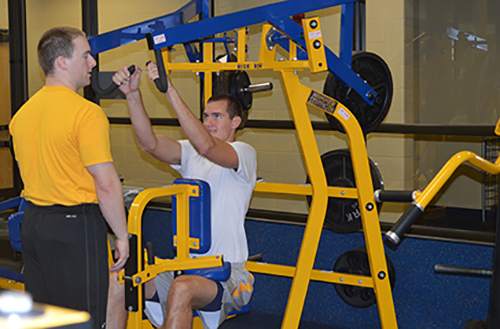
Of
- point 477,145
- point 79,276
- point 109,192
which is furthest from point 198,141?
point 477,145

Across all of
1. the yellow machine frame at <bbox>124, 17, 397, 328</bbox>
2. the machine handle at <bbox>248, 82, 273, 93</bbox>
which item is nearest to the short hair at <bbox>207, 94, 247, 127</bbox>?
the machine handle at <bbox>248, 82, 273, 93</bbox>

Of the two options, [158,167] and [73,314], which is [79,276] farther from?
[158,167]

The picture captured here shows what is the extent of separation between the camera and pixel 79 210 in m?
1.97

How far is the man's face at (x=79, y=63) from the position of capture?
6.56 ft

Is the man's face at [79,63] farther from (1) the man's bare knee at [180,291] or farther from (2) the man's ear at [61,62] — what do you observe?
(1) the man's bare knee at [180,291]

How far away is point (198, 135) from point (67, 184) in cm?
62

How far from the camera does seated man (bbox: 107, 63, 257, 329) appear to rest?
2303 millimetres

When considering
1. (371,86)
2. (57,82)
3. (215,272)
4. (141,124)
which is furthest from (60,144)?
(371,86)

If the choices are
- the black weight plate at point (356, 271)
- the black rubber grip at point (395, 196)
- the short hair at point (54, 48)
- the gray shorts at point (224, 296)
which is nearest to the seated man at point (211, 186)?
the gray shorts at point (224, 296)

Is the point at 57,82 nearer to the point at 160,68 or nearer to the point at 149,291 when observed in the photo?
the point at 160,68

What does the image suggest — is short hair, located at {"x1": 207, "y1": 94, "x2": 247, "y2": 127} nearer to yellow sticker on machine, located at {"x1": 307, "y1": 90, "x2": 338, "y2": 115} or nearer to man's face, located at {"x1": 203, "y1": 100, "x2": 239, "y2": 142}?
man's face, located at {"x1": 203, "y1": 100, "x2": 239, "y2": 142}

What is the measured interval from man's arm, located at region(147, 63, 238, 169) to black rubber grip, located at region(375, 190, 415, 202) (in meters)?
0.72

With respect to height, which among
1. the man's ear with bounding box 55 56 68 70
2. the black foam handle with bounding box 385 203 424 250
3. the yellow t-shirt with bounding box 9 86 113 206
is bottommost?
the black foam handle with bounding box 385 203 424 250

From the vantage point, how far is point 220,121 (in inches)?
111
